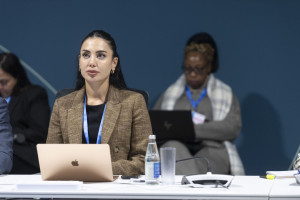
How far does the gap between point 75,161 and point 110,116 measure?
0.65 meters

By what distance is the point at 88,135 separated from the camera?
127 inches

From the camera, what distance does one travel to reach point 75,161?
2.59m

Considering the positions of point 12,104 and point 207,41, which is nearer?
point 12,104

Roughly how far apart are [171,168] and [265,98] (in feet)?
10.4

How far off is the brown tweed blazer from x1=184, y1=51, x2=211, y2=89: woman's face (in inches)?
74.2

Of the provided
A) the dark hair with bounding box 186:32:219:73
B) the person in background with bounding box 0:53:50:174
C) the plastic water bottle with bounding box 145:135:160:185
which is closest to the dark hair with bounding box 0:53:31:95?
the person in background with bounding box 0:53:50:174

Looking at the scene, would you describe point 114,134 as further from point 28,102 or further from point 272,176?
point 28,102

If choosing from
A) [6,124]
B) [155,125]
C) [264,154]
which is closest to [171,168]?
[6,124]

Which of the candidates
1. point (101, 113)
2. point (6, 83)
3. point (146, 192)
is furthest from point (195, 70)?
point (146, 192)

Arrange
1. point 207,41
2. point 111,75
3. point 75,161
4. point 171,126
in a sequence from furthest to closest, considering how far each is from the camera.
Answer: point 207,41
point 171,126
point 111,75
point 75,161

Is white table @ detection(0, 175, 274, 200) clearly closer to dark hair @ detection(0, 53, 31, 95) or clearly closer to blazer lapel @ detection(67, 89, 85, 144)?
blazer lapel @ detection(67, 89, 85, 144)

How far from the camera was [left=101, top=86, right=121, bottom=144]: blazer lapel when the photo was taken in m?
3.16

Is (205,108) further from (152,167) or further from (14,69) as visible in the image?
(152,167)

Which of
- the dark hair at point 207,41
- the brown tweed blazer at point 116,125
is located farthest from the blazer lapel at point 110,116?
the dark hair at point 207,41
